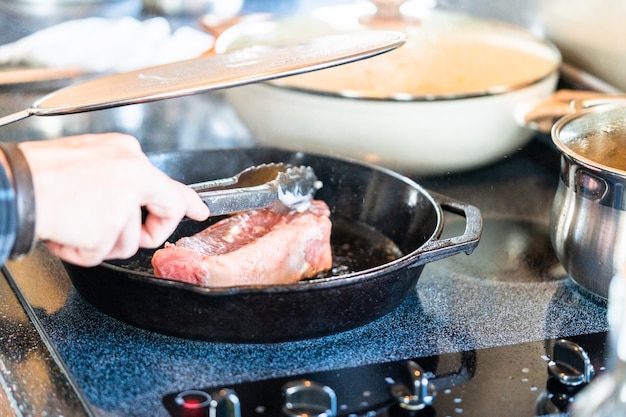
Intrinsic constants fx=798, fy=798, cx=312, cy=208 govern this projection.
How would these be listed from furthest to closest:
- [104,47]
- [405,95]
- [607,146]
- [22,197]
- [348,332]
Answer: [104,47] → [405,95] → [607,146] → [348,332] → [22,197]

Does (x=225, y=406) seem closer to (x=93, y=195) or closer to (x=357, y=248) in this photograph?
(x=93, y=195)

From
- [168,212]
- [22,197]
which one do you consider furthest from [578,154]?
[22,197]

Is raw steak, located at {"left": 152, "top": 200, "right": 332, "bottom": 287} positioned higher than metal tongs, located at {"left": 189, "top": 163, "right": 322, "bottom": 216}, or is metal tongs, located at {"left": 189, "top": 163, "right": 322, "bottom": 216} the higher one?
metal tongs, located at {"left": 189, "top": 163, "right": 322, "bottom": 216}

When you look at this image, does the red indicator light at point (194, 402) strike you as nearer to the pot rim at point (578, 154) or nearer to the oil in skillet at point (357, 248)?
the oil in skillet at point (357, 248)

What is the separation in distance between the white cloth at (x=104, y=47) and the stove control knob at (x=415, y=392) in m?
1.18

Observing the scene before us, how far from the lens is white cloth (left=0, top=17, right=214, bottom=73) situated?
1.78 m

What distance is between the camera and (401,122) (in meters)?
1.29

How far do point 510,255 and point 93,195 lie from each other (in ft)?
2.19

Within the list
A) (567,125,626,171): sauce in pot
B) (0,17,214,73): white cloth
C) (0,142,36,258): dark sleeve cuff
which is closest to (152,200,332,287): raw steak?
(0,142,36,258): dark sleeve cuff

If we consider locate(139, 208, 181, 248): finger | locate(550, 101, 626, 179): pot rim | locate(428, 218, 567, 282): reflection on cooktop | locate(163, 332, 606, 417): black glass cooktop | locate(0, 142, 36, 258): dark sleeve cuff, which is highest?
locate(0, 142, 36, 258): dark sleeve cuff

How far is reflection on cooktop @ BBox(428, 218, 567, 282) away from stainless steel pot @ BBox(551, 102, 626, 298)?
71mm

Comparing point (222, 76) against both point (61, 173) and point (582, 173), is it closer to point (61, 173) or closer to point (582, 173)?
point (61, 173)

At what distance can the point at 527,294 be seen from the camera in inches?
42.5

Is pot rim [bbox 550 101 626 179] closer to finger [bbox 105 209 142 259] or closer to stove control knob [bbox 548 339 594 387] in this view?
stove control knob [bbox 548 339 594 387]
